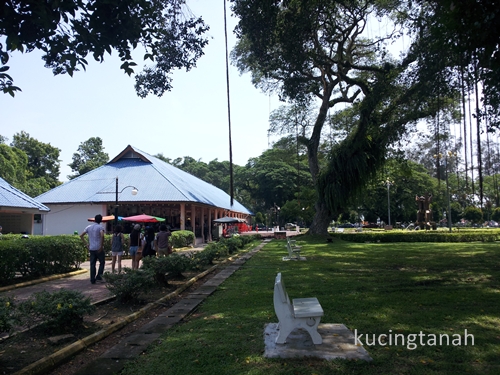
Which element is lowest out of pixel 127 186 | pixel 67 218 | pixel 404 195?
pixel 67 218

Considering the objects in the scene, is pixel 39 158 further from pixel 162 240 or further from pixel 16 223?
pixel 162 240

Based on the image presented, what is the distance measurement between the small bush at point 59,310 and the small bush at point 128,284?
1.44 meters

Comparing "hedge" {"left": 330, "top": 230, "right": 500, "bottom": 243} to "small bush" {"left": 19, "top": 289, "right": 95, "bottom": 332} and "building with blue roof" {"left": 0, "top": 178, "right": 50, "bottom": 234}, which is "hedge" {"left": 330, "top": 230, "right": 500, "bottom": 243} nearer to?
"building with blue roof" {"left": 0, "top": 178, "right": 50, "bottom": 234}

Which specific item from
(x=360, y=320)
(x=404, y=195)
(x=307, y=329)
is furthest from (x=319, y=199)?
(x=404, y=195)

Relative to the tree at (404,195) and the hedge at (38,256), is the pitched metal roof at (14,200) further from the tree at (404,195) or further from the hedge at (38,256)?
the tree at (404,195)

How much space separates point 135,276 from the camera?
22.3 ft

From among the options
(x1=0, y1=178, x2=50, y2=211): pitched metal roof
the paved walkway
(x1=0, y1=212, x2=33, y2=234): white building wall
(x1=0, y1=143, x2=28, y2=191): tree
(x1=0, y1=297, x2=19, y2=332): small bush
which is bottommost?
the paved walkway

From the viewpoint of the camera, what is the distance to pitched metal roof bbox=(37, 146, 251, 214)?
2502 centimetres

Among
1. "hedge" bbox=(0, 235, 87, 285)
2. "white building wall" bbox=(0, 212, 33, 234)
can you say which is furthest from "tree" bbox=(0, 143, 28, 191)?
"hedge" bbox=(0, 235, 87, 285)

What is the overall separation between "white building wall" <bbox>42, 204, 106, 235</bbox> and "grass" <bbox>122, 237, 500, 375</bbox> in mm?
18355

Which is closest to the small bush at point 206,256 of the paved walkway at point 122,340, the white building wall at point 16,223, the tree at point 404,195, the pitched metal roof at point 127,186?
the paved walkway at point 122,340

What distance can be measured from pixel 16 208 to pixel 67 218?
7.89m

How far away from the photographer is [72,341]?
4.77m

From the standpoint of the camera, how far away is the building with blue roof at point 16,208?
18031mm
